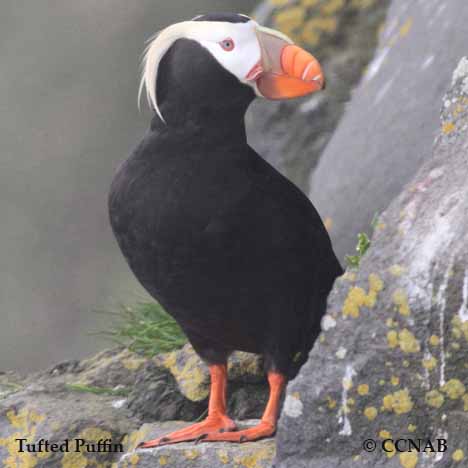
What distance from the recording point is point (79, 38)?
1141 cm

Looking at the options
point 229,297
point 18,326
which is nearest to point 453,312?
point 229,297

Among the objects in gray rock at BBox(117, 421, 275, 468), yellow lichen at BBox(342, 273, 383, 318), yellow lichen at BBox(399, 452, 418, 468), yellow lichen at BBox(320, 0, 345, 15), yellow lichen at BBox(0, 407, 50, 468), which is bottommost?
yellow lichen at BBox(0, 407, 50, 468)

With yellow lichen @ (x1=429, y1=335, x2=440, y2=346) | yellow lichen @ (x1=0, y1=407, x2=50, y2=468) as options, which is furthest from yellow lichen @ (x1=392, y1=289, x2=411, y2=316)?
yellow lichen @ (x1=0, y1=407, x2=50, y2=468)

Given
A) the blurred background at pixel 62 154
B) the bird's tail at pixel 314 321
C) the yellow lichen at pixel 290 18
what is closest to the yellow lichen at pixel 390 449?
the bird's tail at pixel 314 321

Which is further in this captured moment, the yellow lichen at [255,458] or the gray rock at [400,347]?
the yellow lichen at [255,458]

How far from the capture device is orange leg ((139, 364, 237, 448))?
192 inches

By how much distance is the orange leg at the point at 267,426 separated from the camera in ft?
15.8

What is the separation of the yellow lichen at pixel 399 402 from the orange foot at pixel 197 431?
92cm

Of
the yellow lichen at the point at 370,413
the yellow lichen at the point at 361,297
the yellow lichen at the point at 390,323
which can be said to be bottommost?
the yellow lichen at the point at 370,413

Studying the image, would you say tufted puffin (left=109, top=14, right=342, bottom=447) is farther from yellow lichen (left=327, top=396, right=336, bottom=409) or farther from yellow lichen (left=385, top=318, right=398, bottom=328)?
yellow lichen (left=385, top=318, right=398, bottom=328)

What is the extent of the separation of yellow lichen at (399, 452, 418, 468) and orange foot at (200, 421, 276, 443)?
765 mm

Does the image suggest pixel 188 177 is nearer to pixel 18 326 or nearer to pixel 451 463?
pixel 451 463

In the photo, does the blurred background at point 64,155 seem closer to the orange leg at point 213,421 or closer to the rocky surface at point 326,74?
the rocky surface at point 326,74

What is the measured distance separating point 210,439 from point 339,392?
2.60 feet
